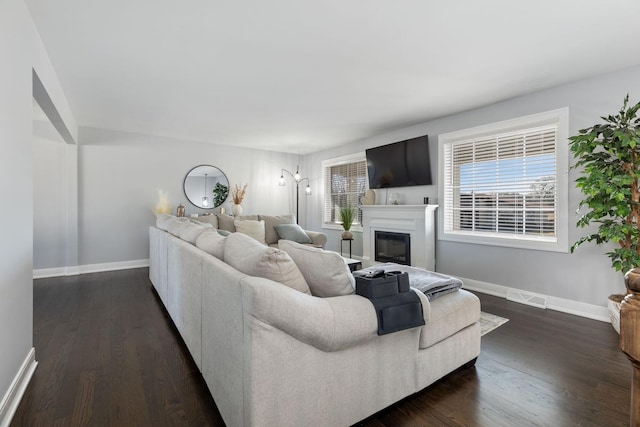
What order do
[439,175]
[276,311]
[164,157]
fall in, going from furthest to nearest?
[164,157], [439,175], [276,311]

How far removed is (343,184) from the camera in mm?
6199

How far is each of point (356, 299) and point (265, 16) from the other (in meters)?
1.97

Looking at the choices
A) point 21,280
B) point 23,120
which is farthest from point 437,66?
point 21,280

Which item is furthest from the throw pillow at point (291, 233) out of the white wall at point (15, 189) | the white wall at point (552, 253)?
the white wall at point (15, 189)

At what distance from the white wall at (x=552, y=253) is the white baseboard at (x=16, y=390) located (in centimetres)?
433

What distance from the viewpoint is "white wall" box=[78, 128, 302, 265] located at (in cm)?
484

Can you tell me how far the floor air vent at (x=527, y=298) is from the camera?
3.29 m

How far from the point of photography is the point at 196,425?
1.52 m

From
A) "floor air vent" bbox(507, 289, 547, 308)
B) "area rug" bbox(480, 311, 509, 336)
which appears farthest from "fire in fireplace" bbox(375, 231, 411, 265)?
"area rug" bbox(480, 311, 509, 336)

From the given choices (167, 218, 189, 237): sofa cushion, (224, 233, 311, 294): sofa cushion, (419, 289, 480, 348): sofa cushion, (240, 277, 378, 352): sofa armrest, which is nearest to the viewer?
(240, 277, 378, 352): sofa armrest

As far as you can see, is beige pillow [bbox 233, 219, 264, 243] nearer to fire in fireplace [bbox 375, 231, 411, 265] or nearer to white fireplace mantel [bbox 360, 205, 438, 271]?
white fireplace mantel [bbox 360, 205, 438, 271]

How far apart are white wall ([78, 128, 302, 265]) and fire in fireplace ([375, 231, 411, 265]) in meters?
3.21

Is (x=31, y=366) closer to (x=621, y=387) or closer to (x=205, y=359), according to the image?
(x=205, y=359)

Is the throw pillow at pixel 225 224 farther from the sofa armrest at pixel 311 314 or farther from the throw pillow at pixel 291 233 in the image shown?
the sofa armrest at pixel 311 314
